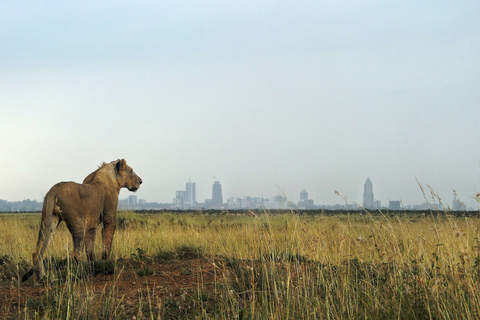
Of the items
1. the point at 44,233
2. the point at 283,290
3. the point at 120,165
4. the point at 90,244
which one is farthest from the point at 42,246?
the point at 283,290

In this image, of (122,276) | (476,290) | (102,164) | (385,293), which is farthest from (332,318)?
(102,164)

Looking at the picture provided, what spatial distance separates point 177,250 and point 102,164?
2512 millimetres

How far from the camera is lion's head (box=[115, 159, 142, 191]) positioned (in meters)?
10.7

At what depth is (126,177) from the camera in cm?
1090

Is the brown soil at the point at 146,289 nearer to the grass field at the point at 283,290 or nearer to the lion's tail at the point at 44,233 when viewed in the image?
the grass field at the point at 283,290

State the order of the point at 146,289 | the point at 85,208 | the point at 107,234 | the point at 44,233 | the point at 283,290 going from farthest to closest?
the point at 107,234
the point at 85,208
the point at 44,233
the point at 146,289
the point at 283,290

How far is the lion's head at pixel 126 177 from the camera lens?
10711 millimetres

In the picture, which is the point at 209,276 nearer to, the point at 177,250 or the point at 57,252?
the point at 177,250

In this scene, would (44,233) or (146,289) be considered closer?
(146,289)

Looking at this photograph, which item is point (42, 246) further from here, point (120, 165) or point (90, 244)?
point (120, 165)

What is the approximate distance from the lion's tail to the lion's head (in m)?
2.59

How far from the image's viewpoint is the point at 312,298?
529cm

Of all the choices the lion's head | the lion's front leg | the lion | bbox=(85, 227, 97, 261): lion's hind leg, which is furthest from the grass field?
the lion's head

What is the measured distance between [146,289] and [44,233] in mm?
2456
